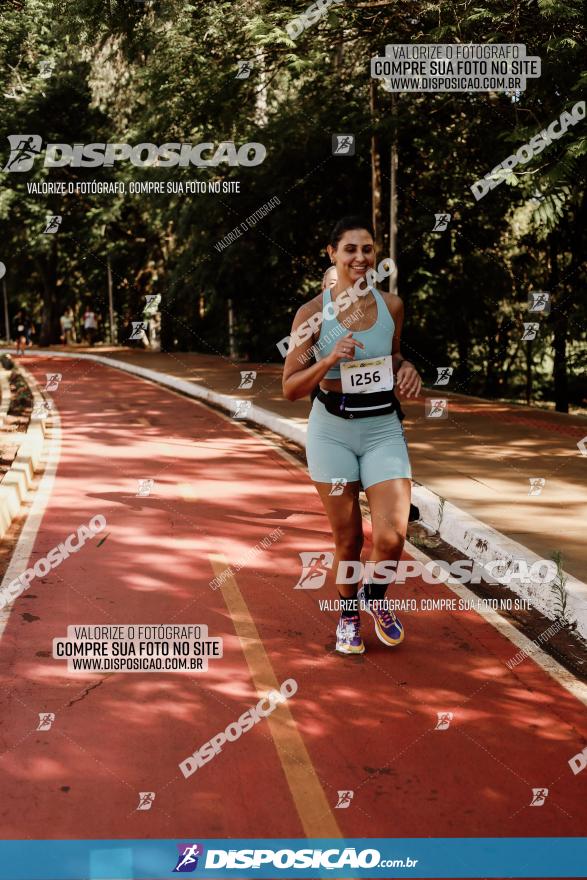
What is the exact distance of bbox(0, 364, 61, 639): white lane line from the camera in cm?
689

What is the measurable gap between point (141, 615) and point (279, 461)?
607 cm

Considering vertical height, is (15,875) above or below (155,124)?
below

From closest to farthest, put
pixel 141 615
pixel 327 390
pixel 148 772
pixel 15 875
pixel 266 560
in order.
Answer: pixel 15 875, pixel 148 772, pixel 327 390, pixel 141 615, pixel 266 560

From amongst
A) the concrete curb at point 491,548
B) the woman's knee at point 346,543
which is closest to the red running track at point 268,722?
the concrete curb at point 491,548

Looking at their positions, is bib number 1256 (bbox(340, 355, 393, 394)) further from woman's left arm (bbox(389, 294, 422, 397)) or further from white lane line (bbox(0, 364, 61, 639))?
white lane line (bbox(0, 364, 61, 639))

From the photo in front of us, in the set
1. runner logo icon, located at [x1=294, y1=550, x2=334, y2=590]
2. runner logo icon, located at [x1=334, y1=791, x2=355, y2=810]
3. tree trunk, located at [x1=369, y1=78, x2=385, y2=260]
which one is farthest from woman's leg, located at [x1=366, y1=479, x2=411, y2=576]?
tree trunk, located at [x1=369, y1=78, x2=385, y2=260]

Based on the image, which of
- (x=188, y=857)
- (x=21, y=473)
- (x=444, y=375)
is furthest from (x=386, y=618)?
(x=444, y=375)

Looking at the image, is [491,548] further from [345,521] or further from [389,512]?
[389,512]

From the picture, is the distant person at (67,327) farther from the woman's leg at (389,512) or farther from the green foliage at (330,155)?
the woman's leg at (389,512)

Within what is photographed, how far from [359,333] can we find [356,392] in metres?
0.29

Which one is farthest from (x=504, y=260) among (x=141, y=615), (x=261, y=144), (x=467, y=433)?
(x=141, y=615)

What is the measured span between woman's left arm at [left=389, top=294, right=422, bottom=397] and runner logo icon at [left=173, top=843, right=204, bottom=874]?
90.0 inches

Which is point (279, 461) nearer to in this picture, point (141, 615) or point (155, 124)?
point (141, 615)

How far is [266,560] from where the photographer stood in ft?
24.1
